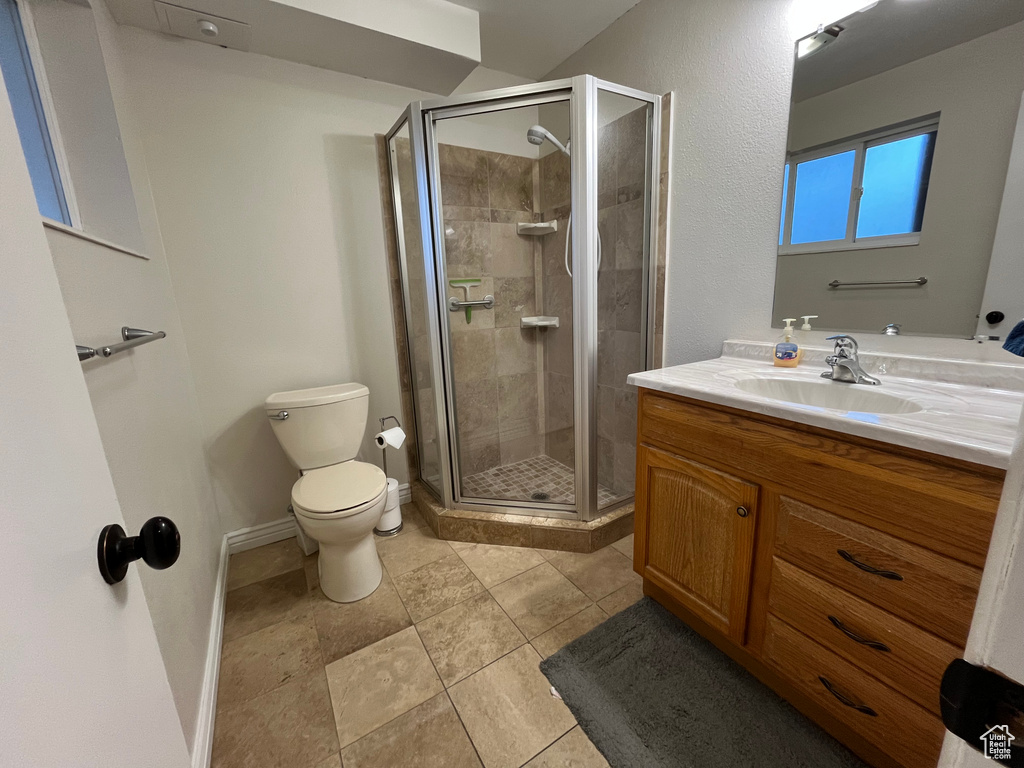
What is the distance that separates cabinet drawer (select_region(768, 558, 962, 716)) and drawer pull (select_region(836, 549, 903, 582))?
8 cm

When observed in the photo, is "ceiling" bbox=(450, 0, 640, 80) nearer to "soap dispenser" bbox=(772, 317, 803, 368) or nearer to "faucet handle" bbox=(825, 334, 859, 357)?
"soap dispenser" bbox=(772, 317, 803, 368)

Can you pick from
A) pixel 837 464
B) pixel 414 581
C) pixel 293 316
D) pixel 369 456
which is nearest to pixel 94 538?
pixel 837 464

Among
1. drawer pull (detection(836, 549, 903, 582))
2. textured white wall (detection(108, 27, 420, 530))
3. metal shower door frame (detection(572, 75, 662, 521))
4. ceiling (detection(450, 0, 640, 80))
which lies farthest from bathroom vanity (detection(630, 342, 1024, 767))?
ceiling (detection(450, 0, 640, 80))

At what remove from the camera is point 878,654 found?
91 centimetres

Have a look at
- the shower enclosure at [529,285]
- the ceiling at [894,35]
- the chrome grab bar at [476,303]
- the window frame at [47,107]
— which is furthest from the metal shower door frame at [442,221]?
the window frame at [47,107]

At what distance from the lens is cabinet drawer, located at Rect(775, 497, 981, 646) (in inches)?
31.1

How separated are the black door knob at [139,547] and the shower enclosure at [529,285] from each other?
4.82ft

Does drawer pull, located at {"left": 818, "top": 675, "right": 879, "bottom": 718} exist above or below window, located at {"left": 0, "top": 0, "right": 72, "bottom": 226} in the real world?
below

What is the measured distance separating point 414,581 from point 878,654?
1494mm

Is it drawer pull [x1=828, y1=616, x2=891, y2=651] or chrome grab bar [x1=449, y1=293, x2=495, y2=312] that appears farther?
chrome grab bar [x1=449, y1=293, x2=495, y2=312]

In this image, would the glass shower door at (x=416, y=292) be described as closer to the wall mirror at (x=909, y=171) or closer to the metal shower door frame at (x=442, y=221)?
the metal shower door frame at (x=442, y=221)

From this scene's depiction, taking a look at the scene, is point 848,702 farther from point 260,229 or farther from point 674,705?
point 260,229

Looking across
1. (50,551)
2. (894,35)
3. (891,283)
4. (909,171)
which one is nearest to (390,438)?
(50,551)

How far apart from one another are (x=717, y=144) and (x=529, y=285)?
117cm
